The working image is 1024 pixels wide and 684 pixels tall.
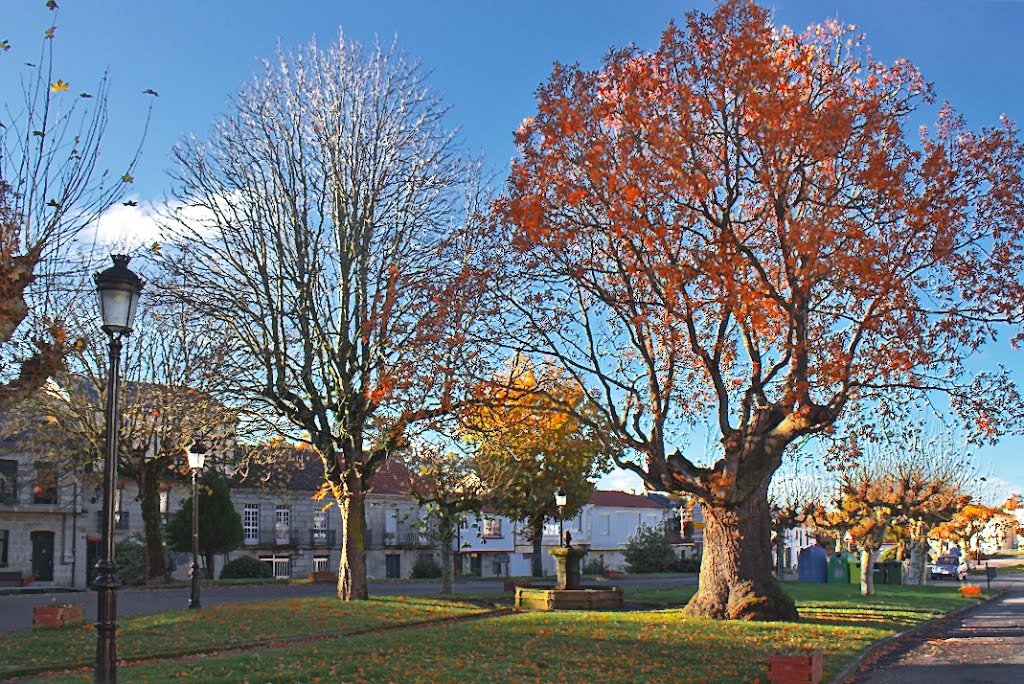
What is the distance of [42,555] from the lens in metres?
43.9

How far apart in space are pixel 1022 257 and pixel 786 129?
202 inches

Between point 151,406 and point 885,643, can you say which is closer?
point 885,643

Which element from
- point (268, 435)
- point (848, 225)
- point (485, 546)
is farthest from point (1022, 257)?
point (485, 546)

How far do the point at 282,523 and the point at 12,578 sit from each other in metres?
15.1

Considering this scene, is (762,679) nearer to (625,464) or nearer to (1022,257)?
(625,464)

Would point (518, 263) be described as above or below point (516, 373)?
above

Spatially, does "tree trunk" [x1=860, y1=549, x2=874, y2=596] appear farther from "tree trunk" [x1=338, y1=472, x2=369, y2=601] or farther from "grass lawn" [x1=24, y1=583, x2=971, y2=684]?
"tree trunk" [x1=338, y1=472, x2=369, y2=601]

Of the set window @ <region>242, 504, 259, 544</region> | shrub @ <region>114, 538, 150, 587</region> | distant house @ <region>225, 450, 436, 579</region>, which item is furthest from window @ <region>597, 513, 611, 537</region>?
shrub @ <region>114, 538, 150, 587</region>

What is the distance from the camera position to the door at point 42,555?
43.6m

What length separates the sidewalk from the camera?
12.9 m

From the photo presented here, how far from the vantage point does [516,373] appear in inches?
854

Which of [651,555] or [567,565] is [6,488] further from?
[651,555]

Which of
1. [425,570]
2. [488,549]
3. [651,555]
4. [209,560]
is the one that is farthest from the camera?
[488,549]

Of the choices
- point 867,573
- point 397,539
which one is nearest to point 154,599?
point 867,573
